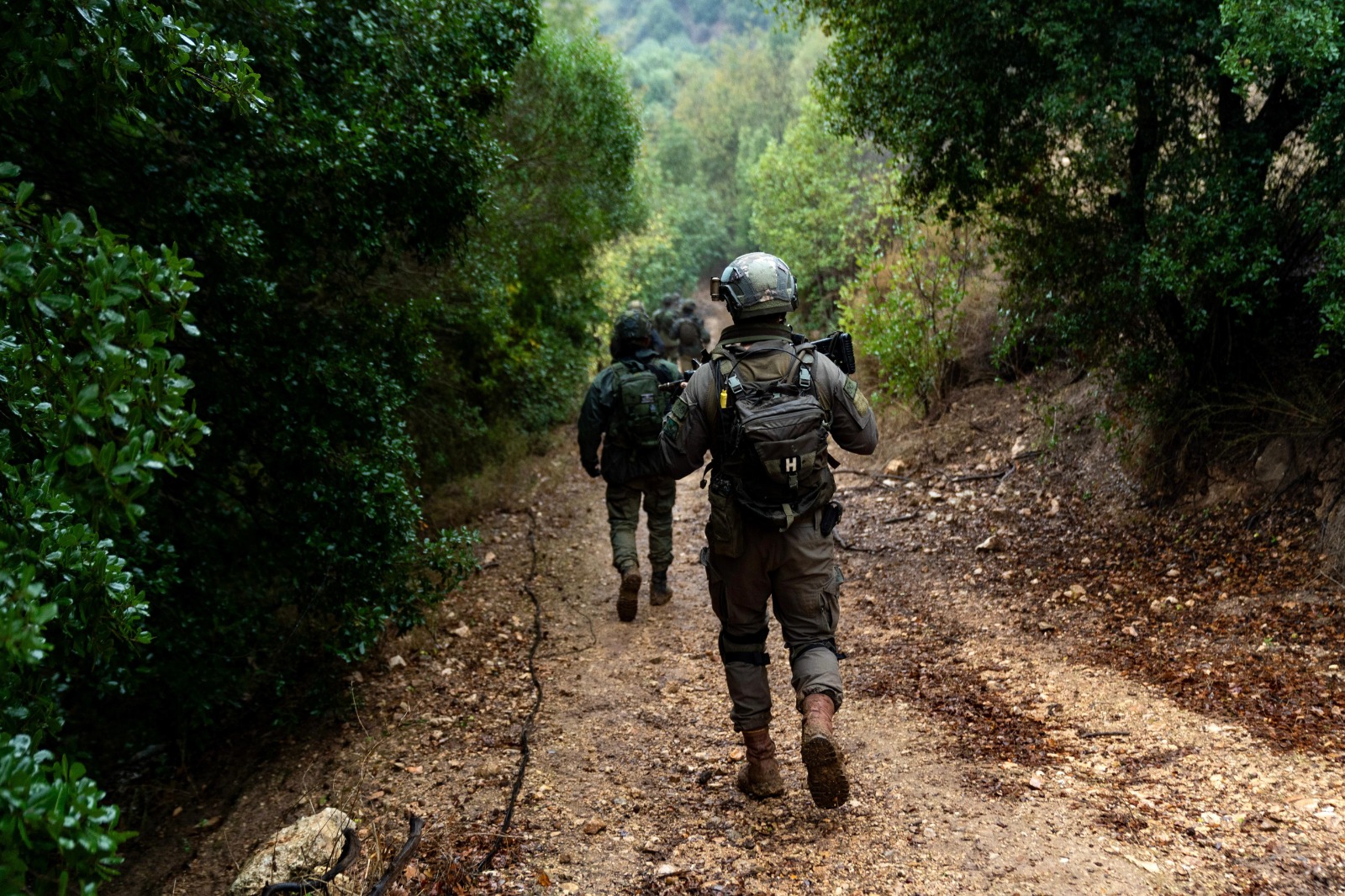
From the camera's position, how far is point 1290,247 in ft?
17.4

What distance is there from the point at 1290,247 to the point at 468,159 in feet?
16.9

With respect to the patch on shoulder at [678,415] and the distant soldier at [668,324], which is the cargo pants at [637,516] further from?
the distant soldier at [668,324]

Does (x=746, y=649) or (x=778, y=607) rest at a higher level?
(x=778, y=607)

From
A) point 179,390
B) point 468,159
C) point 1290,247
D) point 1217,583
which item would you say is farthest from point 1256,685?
point 468,159

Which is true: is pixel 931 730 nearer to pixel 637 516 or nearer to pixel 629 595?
pixel 629 595

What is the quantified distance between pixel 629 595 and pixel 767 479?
3.10 metres

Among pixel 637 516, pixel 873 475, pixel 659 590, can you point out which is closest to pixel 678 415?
pixel 637 516

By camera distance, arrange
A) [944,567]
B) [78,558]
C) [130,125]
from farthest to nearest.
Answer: [944,567], [130,125], [78,558]

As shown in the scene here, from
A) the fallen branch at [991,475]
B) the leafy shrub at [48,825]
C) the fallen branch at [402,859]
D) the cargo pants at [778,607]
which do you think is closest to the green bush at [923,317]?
the fallen branch at [991,475]

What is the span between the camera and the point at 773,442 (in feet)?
11.6

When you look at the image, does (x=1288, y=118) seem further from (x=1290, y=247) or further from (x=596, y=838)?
(x=596, y=838)

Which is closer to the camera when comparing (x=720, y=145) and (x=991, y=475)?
(x=991, y=475)

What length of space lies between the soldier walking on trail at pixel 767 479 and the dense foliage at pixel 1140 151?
A: 285 centimetres

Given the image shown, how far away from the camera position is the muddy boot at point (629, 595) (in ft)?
21.3
